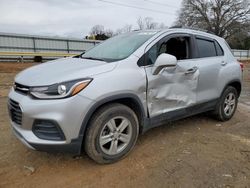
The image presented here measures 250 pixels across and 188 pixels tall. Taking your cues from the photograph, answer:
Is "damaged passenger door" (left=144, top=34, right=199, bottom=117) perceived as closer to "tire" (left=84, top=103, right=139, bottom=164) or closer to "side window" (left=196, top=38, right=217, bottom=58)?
"side window" (left=196, top=38, right=217, bottom=58)

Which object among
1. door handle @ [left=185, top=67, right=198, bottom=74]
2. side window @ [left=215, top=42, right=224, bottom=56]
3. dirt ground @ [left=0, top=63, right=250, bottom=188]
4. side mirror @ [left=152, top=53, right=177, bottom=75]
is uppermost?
side window @ [left=215, top=42, right=224, bottom=56]

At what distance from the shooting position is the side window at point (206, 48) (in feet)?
15.3

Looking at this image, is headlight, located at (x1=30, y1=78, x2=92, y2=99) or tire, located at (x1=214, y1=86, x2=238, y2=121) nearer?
headlight, located at (x1=30, y1=78, x2=92, y2=99)

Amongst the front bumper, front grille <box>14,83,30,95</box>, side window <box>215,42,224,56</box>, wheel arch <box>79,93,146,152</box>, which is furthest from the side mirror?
side window <box>215,42,224,56</box>

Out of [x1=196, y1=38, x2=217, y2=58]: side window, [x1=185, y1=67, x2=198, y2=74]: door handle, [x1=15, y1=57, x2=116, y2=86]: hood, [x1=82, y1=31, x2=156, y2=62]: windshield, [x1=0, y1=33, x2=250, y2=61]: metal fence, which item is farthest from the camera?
[x1=0, y1=33, x2=250, y2=61]: metal fence

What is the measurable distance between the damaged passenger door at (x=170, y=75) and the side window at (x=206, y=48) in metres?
0.24

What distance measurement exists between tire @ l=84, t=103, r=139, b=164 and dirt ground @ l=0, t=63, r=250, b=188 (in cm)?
16

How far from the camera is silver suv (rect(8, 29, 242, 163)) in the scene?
9.68 feet

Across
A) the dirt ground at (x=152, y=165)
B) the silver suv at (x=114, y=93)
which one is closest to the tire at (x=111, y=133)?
the silver suv at (x=114, y=93)

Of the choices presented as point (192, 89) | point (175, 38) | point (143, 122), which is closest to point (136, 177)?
point (143, 122)

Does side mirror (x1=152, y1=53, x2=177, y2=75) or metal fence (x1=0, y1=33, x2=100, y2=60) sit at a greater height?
metal fence (x1=0, y1=33, x2=100, y2=60)

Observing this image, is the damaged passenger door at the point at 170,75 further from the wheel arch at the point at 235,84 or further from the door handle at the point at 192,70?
the wheel arch at the point at 235,84

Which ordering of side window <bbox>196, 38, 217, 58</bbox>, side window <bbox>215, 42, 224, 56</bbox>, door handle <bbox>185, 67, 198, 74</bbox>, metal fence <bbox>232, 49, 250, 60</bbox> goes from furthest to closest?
metal fence <bbox>232, 49, 250, 60</bbox>, side window <bbox>215, 42, 224, 56</bbox>, side window <bbox>196, 38, 217, 58</bbox>, door handle <bbox>185, 67, 198, 74</bbox>

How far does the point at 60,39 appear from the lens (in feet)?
83.5
